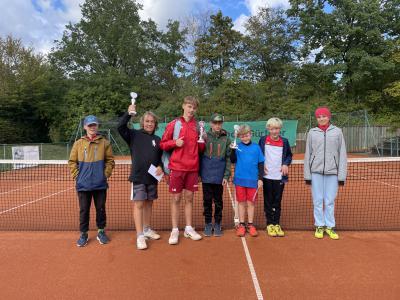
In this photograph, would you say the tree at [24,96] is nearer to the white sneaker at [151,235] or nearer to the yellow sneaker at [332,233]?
the white sneaker at [151,235]

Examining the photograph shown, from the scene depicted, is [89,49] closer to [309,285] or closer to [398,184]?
[398,184]

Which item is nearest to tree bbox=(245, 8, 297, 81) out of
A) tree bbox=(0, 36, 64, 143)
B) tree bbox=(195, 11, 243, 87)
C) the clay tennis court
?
tree bbox=(195, 11, 243, 87)

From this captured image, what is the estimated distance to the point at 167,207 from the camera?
748cm

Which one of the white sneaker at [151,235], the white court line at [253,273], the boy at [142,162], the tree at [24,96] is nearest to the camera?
the white court line at [253,273]

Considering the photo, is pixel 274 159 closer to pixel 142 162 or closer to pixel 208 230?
pixel 208 230

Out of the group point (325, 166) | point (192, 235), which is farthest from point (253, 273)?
point (325, 166)

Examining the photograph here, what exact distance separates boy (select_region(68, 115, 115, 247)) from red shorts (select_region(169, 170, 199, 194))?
899mm

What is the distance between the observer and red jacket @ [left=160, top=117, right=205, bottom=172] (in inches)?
178

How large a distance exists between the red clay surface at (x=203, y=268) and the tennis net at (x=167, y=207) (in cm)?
84

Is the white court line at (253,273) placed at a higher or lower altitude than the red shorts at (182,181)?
lower

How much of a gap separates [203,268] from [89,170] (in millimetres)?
1978

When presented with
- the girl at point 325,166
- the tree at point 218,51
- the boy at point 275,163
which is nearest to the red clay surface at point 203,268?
the girl at point 325,166

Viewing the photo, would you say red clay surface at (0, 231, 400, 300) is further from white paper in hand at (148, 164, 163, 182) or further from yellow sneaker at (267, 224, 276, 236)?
white paper in hand at (148, 164, 163, 182)

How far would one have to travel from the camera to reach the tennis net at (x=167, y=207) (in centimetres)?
588
